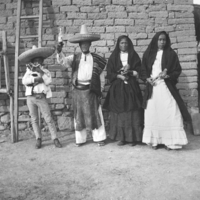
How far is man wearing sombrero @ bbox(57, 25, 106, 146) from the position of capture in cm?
369

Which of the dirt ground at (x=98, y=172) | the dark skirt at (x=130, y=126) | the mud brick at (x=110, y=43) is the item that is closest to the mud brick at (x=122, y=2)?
the mud brick at (x=110, y=43)

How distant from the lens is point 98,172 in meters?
2.71

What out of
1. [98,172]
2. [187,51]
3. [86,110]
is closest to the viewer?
[98,172]

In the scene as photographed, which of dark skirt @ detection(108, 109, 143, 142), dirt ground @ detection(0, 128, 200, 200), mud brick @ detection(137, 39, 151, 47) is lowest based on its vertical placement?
dirt ground @ detection(0, 128, 200, 200)

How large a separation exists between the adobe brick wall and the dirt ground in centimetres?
121

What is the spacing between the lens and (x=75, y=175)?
265 centimetres

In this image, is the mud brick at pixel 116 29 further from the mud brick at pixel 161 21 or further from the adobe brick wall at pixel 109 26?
the mud brick at pixel 161 21

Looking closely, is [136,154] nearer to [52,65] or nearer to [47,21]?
[52,65]

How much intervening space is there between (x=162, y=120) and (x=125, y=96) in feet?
2.32

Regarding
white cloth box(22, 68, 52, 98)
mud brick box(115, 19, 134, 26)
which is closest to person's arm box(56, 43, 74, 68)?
white cloth box(22, 68, 52, 98)

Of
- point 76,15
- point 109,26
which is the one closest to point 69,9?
point 76,15

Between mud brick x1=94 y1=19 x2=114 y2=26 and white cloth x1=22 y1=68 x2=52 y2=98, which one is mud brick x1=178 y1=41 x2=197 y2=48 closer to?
mud brick x1=94 y1=19 x2=114 y2=26

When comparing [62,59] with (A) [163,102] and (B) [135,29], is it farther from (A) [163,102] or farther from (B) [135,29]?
(A) [163,102]

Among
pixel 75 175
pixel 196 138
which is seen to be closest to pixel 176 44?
pixel 196 138
